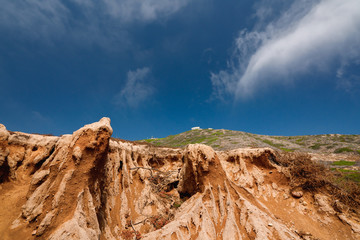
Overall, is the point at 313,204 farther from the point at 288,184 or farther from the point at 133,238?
the point at 133,238

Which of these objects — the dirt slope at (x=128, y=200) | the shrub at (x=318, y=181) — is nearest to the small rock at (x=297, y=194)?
the dirt slope at (x=128, y=200)

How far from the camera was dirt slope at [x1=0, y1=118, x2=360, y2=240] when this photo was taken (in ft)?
21.4

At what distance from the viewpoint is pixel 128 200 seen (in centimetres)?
1182

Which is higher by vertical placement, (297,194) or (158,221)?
(297,194)

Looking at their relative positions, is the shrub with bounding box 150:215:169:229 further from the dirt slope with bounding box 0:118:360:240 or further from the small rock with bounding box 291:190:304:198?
the small rock with bounding box 291:190:304:198

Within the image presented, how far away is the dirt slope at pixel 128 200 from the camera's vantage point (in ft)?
21.4

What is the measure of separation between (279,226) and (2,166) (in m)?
15.3

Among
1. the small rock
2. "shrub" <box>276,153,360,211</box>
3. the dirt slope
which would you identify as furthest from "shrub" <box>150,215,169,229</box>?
"shrub" <box>276,153,360,211</box>

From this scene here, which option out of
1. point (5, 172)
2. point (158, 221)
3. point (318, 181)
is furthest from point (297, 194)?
point (5, 172)

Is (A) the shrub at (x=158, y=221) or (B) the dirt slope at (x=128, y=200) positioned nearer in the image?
(B) the dirt slope at (x=128, y=200)

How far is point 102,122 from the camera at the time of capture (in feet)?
29.7

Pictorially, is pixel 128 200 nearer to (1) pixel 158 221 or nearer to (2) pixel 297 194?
(1) pixel 158 221

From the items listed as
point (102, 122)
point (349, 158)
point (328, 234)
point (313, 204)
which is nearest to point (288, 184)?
point (313, 204)

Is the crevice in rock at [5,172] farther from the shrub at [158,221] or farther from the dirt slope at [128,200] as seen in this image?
the shrub at [158,221]
